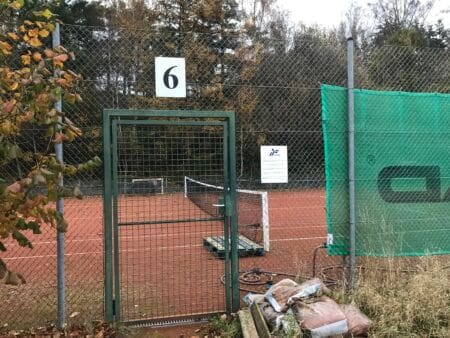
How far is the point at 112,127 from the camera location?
14.0 ft

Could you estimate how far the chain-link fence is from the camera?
5305mm

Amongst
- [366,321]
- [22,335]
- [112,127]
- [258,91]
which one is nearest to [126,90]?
[112,127]

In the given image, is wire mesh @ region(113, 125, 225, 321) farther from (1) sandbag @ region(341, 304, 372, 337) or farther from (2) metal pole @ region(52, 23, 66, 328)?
(1) sandbag @ region(341, 304, 372, 337)

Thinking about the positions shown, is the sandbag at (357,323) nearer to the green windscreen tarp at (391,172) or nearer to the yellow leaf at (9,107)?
the green windscreen tarp at (391,172)

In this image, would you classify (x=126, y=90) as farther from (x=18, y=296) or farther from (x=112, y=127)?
→ (x=18, y=296)

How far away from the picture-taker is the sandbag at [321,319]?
375 cm

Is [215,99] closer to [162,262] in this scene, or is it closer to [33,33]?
[162,262]

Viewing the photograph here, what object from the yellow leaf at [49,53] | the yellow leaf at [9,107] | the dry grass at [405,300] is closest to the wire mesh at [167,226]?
the dry grass at [405,300]

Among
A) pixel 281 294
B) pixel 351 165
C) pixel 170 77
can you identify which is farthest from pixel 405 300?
pixel 170 77

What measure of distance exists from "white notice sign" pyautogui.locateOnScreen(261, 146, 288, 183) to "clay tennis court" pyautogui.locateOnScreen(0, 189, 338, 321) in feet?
3.62

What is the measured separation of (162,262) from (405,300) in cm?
363

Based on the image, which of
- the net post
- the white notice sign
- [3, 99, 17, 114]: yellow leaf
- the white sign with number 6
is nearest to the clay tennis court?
the net post

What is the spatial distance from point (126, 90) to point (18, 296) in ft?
10.1

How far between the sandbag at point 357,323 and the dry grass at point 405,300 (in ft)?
0.28
